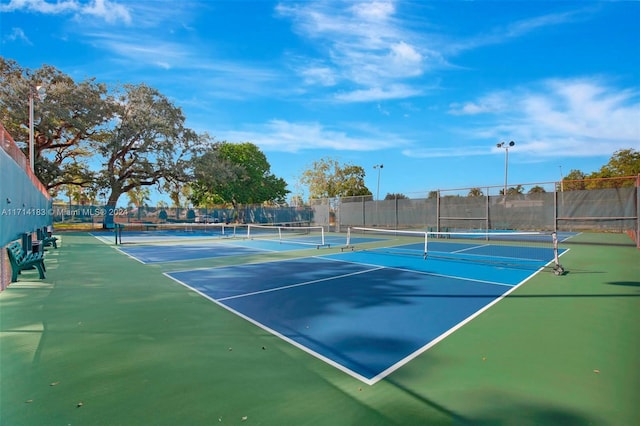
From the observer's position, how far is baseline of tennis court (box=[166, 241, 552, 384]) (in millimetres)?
4156

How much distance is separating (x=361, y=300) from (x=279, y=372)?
2993 millimetres

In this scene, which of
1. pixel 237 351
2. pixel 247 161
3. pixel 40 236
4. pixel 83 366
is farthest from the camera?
pixel 247 161

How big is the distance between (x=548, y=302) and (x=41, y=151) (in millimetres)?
38074

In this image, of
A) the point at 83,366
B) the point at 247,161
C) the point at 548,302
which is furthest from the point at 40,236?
the point at 247,161

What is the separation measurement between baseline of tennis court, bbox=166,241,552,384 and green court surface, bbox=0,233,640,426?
0.87 feet

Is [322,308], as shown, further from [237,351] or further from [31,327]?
[31,327]

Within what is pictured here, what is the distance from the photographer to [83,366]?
3.66 m

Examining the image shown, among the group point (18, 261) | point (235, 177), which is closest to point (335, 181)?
point (235, 177)

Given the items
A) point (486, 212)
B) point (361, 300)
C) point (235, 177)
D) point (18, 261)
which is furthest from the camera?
point (235, 177)

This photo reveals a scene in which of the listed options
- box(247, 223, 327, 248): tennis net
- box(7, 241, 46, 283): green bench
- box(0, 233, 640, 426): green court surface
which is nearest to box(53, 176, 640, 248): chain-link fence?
box(247, 223, 327, 248): tennis net

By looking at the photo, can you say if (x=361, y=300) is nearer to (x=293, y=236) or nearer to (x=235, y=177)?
(x=293, y=236)

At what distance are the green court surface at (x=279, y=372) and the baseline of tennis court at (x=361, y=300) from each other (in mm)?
265

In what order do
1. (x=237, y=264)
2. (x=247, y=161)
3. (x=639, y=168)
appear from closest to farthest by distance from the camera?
(x=237, y=264), (x=639, y=168), (x=247, y=161)

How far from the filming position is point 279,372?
354 centimetres
